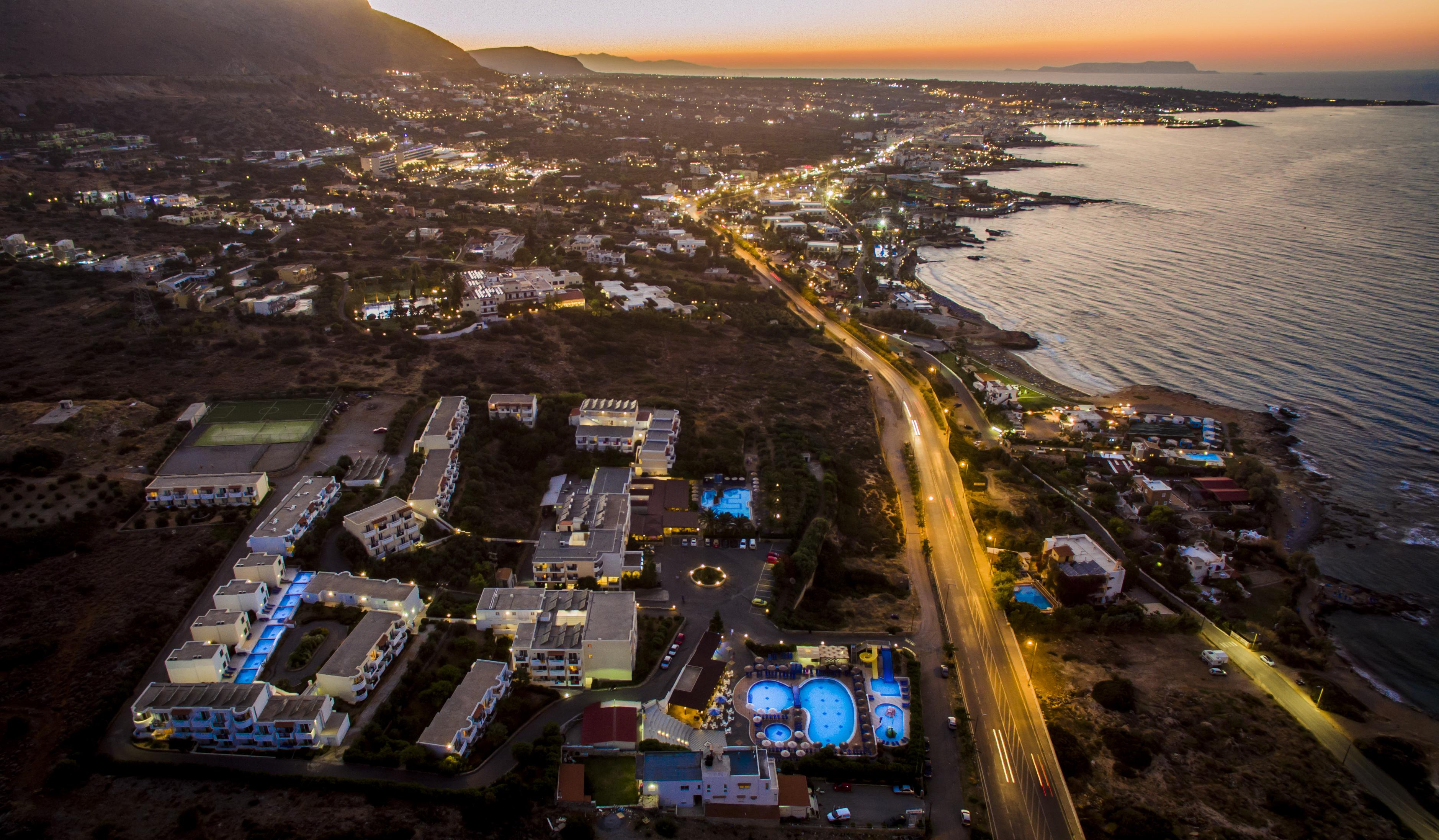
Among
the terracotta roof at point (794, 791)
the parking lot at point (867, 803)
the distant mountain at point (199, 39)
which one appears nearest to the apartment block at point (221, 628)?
the terracotta roof at point (794, 791)

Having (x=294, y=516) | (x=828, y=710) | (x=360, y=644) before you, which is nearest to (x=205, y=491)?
(x=294, y=516)

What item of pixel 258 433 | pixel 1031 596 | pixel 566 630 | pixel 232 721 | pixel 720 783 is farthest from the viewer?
pixel 258 433

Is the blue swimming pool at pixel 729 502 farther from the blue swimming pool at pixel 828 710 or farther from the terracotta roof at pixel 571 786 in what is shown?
the terracotta roof at pixel 571 786

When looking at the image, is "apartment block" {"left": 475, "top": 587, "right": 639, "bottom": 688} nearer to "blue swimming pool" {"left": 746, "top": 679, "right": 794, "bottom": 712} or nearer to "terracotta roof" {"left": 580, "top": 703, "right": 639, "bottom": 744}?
"terracotta roof" {"left": 580, "top": 703, "right": 639, "bottom": 744}

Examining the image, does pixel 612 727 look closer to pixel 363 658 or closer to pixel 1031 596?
pixel 363 658

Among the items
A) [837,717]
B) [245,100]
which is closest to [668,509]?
[837,717]
